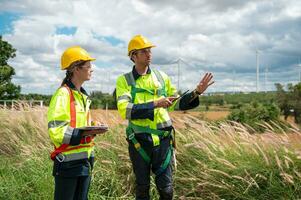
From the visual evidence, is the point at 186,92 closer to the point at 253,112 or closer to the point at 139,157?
the point at 139,157

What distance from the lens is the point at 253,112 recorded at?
3553 cm

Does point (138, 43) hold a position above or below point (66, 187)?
above

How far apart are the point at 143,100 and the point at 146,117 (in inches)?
11.9

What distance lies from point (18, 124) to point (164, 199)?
5.85 m

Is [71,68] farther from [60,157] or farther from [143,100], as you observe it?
[143,100]

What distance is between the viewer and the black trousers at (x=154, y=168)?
4785mm

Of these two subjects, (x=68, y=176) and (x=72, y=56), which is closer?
(x=68, y=176)

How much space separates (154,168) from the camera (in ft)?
15.9

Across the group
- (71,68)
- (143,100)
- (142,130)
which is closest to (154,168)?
(142,130)

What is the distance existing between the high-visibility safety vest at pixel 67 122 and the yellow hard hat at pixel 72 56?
25 cm

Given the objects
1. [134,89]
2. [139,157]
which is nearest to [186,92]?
[134,89]

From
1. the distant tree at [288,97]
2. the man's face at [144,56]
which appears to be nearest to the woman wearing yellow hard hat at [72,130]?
the man's face at [144,56]

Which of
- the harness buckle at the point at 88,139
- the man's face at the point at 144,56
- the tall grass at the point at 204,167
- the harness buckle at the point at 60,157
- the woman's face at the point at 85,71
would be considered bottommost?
the tall grass at the point at 204,167

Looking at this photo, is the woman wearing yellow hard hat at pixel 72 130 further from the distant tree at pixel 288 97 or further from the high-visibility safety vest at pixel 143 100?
the distant tree at pixel 288 97
